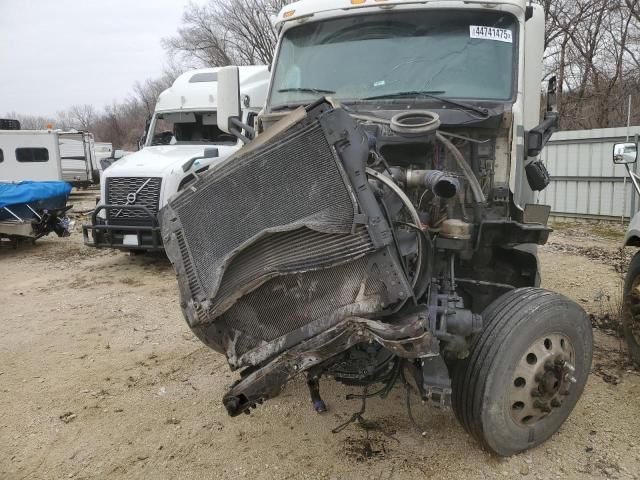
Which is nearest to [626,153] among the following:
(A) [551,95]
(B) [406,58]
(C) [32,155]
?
(A) [551,95]

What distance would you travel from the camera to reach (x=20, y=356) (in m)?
5.05

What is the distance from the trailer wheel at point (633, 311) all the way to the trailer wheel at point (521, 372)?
1284mm

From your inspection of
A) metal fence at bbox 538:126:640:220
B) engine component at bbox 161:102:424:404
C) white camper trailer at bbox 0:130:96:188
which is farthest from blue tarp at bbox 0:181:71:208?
metal fence at bbox 538:126:640:220

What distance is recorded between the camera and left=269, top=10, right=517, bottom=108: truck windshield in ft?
12.6

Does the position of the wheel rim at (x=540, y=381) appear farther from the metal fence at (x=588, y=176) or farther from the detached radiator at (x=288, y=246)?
the metal fence at (x=588, y=176)

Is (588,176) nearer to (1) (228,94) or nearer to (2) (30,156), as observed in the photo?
(1) (228,94)

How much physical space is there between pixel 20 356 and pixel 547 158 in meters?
11.8

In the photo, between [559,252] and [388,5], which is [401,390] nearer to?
[388,5]

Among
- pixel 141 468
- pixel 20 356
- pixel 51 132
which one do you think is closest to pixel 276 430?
pixel 141 468

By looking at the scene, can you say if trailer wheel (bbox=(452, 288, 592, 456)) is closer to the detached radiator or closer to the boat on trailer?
the detached radiator

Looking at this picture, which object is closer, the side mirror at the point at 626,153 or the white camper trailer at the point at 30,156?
the side mirror at the point at 626,153

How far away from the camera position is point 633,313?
419 centimetres

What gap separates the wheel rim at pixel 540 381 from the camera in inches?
115

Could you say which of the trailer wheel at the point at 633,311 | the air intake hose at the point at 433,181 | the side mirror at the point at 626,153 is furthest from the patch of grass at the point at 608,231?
the air intake hose at the point at 433,181
